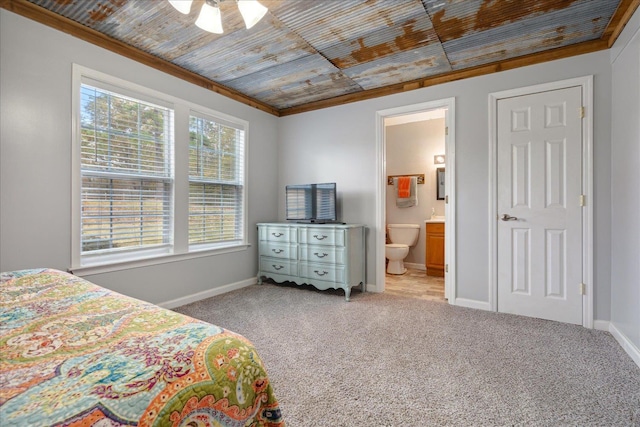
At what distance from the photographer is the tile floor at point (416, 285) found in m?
3.63

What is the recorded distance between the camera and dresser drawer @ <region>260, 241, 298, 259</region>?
3.73m

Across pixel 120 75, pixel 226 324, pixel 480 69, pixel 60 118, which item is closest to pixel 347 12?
pixel 480 69

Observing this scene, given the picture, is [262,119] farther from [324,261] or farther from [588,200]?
[588,200]

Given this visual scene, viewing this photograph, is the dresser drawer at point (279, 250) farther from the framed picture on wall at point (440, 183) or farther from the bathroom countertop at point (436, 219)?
the framed picture on wall at point (440, 183)

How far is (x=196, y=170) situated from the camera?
3.34 metres

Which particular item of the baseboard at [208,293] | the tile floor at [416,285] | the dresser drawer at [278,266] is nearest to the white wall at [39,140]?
the baseboard at [208,293]

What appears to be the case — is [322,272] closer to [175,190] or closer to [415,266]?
[175,190]

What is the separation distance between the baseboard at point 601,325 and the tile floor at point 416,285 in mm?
1243

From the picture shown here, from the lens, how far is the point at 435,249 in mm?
4664

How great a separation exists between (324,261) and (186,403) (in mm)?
2867

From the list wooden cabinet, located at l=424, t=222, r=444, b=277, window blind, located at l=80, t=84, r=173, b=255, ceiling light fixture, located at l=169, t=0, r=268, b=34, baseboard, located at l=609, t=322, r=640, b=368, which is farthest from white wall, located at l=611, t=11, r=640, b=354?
window blind, located at l=80, t=84, r=173, b=255

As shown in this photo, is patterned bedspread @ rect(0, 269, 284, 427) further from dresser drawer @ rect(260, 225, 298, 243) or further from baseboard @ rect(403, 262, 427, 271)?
baseboard @ rect(403, 262, 427, 271)

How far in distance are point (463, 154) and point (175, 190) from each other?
2990 millimetres

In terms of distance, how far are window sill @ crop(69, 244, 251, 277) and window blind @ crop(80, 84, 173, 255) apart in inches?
5.6
